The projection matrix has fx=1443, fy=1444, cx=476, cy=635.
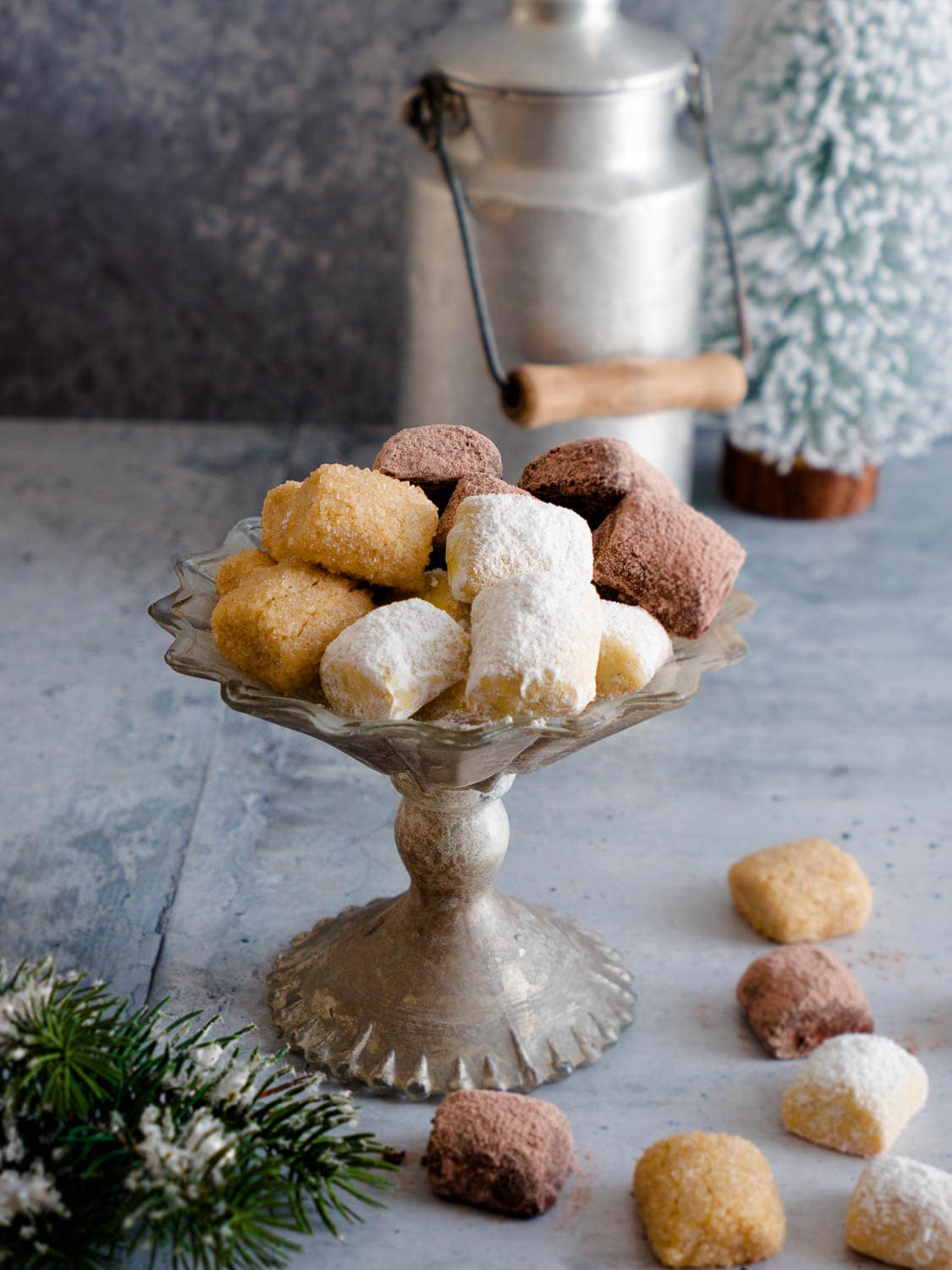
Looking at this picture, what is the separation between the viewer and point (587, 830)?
3.35 ft

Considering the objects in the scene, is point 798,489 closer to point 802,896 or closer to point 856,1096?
point 802,896

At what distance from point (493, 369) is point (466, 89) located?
249 millimetres

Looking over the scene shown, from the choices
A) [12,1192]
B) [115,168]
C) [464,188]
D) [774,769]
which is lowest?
[774,769]

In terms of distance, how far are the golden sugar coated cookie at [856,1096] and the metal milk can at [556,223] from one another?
64cm

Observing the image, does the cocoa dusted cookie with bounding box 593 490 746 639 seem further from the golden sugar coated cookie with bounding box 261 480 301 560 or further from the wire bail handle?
the wire bail handle

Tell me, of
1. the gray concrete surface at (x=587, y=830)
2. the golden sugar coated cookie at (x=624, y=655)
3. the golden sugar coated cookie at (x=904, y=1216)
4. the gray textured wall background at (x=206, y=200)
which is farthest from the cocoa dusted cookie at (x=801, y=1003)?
the gray textured wall background at (x=206, y=200)

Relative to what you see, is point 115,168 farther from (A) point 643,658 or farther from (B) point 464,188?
(A) point 643,658

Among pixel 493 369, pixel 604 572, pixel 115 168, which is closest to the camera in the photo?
pixel 604 572

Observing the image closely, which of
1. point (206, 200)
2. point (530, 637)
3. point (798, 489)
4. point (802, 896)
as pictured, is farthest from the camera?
point (206, 200)

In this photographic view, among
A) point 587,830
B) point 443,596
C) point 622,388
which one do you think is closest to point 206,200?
point 622,388

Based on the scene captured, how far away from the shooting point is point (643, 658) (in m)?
0.68

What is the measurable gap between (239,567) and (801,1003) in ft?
1.28

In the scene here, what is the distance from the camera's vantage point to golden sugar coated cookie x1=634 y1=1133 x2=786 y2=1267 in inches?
26.2

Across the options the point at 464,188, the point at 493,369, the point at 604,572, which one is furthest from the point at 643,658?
the point at 464,188
